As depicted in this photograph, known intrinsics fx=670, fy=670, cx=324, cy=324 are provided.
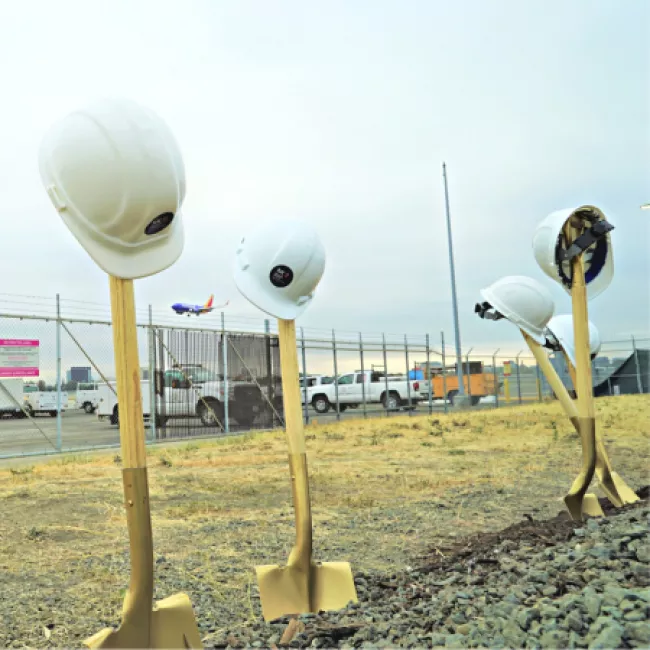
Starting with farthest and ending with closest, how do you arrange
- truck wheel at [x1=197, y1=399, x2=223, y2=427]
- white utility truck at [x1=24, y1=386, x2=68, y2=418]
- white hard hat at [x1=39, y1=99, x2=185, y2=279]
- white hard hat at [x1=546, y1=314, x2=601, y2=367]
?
white utility truck at [x1=24, y1=386, x2=68, y2=418] → truck wheel at [x1=197, y1=399, x2=223, y2=427] → white hard hat at [x1=546, y1=314, x2=601, y2=367] → white hard hat at [x1=39, y1=99, x2=185, y2=279]

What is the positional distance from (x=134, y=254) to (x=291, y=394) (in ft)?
4.62

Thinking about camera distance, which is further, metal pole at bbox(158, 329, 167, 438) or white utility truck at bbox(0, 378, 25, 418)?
white utility truck at bbox(0, 378, 25, 418)

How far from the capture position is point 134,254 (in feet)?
10.0

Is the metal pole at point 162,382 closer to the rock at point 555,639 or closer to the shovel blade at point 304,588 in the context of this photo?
the shovel blade at point 304,588

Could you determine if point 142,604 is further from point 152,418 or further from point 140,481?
point 152,418

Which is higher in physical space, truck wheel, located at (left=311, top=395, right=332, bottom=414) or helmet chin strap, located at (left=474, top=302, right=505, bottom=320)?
helmet chin strap, located at (left=474, top=302, right=505, bottom=320)

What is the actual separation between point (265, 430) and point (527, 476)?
925 centimetres

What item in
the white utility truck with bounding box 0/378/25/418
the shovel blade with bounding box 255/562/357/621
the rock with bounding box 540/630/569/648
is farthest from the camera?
the white utility truck with bounding box 0/378/25/418

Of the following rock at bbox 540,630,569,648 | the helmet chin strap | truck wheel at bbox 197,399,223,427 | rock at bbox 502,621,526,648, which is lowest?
rock at bbox 502,621,526,648

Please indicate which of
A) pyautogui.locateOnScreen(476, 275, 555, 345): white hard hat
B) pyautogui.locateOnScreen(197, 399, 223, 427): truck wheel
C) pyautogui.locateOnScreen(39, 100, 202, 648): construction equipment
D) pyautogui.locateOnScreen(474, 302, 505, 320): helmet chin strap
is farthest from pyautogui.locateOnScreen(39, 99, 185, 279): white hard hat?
pyautogui.locateOnScreen(197, 399, 223, 427): truck wheel

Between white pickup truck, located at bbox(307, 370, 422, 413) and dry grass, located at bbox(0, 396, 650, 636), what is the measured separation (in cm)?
1070

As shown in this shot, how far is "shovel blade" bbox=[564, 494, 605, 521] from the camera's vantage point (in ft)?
17.3

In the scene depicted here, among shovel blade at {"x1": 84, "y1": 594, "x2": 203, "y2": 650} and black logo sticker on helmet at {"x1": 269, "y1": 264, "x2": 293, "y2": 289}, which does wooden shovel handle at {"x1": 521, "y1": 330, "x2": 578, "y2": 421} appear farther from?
shovel blade at {"x1": 84, "y1": 594, "x2": 203, "y2": 650}

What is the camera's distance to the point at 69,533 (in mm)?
5984
